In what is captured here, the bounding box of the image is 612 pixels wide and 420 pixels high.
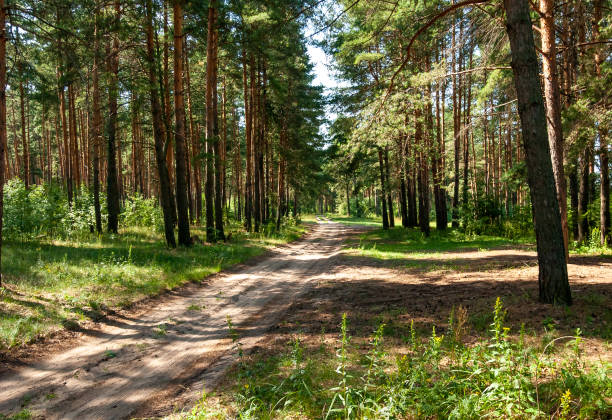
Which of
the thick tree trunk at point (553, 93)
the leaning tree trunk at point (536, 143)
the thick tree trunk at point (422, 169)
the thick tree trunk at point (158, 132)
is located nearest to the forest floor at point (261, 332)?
the leaning tree trunk at point (536, 143)

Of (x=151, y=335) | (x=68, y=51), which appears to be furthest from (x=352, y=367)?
(x=68, y=51)

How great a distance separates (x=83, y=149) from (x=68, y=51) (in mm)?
26652

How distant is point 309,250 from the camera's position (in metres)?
18.5

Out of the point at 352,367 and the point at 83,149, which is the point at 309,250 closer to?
the point at 352,367

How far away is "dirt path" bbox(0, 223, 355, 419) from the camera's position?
153 inches

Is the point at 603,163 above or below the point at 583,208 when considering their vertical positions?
above

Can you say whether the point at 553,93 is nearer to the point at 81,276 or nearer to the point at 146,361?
the point at 146,361

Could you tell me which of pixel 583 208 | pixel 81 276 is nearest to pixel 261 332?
pixel 81 276

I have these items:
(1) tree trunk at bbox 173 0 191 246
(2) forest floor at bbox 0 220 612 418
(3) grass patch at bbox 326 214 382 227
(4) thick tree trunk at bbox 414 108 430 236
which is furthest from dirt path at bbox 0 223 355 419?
(3) grass patch at bbox 326 214 382 227

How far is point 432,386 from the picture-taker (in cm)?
346

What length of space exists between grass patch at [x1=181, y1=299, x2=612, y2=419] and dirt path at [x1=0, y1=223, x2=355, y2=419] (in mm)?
737

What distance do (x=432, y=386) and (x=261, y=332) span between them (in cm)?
333

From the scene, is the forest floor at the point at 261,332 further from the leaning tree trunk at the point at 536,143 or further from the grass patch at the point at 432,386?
the leaning tree trunk at the point at 536,143

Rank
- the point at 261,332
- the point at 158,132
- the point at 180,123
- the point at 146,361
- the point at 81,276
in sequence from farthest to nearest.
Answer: the point at 180,123 → the point at 158,132 → the point at 81,276 → the point at 261,332 → the point at 146,361
